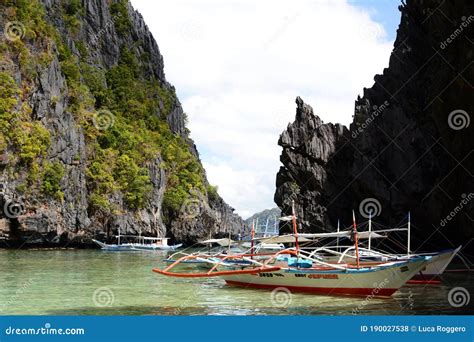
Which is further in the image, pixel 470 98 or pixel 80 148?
pixel 80 148

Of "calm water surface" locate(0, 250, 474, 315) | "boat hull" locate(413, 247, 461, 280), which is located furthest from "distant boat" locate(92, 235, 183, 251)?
"boat hull" locate(413, 247, 461, 280)

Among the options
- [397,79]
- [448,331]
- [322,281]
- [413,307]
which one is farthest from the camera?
[397,79]

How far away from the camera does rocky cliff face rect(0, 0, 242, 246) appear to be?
233 feet

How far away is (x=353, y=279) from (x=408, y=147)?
4165 centimetres

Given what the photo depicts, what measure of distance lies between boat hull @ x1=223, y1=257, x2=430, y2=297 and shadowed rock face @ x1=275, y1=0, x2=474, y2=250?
14.3 m

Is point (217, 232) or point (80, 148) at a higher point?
point (80, 148)

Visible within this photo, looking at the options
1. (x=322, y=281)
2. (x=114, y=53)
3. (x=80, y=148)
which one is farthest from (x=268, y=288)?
(x=114, y=53)

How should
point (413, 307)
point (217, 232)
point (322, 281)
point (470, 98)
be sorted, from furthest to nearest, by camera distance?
point (217, 232)
point (470, 98)
point (322, 281)
point (413, 307)

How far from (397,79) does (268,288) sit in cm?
4738

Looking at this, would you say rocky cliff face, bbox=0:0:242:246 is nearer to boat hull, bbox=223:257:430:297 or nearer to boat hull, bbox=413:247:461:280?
boat hull, bbox=413:247:461:280

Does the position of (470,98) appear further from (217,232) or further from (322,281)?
(217,232)

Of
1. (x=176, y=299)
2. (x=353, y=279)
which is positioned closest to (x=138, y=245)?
(x=176, y=299)

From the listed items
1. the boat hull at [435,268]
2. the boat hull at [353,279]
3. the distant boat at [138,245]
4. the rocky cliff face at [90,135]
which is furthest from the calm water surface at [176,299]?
the distant boat at [138,245]

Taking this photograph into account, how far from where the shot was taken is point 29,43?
3182 inches
